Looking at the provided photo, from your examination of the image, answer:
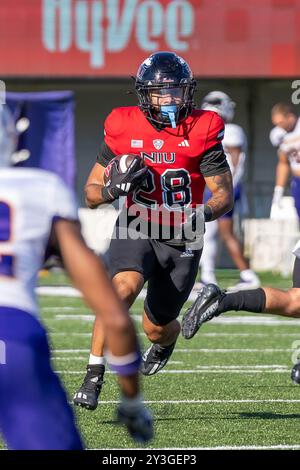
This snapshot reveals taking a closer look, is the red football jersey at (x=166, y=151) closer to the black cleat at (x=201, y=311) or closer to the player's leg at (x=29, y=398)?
the black cleat at (x=201, y=311)

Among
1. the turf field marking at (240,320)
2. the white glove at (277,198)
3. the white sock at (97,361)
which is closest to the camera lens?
the white sock at (97,361)

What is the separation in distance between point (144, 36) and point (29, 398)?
1115cm

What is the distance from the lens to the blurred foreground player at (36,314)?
247cm

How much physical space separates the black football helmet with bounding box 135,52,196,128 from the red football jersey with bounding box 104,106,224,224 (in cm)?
6

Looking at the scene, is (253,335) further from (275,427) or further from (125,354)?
(125,354)

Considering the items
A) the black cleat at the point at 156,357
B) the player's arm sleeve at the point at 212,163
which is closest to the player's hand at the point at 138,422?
the player's arm sleeve at the point at 212,163

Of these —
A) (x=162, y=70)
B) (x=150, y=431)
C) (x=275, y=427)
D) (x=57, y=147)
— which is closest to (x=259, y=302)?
(x=275, y=427)

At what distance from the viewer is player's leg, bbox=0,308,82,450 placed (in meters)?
2.46

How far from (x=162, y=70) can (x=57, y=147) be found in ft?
23.1

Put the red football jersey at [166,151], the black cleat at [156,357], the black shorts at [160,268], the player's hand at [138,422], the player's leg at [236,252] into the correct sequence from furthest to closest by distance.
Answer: the player's leg at [236,252]
the black cleat at [156,357]
the red football jersey at [166,151]
the black shorts at [160,268]
the player's hand at [138,422]

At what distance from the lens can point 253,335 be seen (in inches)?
315

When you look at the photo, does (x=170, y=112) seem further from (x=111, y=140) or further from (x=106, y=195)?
(x=106, y=195)

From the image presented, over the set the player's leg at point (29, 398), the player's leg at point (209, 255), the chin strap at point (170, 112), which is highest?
the chin strap at point (170, 112)

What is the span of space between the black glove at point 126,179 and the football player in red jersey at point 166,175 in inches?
5.3
